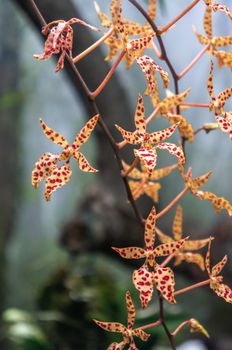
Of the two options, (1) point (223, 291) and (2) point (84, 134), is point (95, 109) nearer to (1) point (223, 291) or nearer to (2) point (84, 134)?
(2) point (84, 134)

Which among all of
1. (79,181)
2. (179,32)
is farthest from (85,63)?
(79,181)

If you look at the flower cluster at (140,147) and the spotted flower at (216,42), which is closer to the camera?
the flower cluster at (140,147)

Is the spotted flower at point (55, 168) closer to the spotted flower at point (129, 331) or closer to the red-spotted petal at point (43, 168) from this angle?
the red-spotted petal at point (43, 168)

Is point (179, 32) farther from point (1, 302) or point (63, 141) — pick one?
point (63, 141)

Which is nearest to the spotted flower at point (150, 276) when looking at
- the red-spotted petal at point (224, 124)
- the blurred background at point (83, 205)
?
the red-spotted petal at point (224, 124)

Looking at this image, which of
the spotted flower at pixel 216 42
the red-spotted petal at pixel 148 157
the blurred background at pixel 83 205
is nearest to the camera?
the red-spotted petal at pixel 148 157

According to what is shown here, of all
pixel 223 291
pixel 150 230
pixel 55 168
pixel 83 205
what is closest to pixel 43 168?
pixel 55 168
